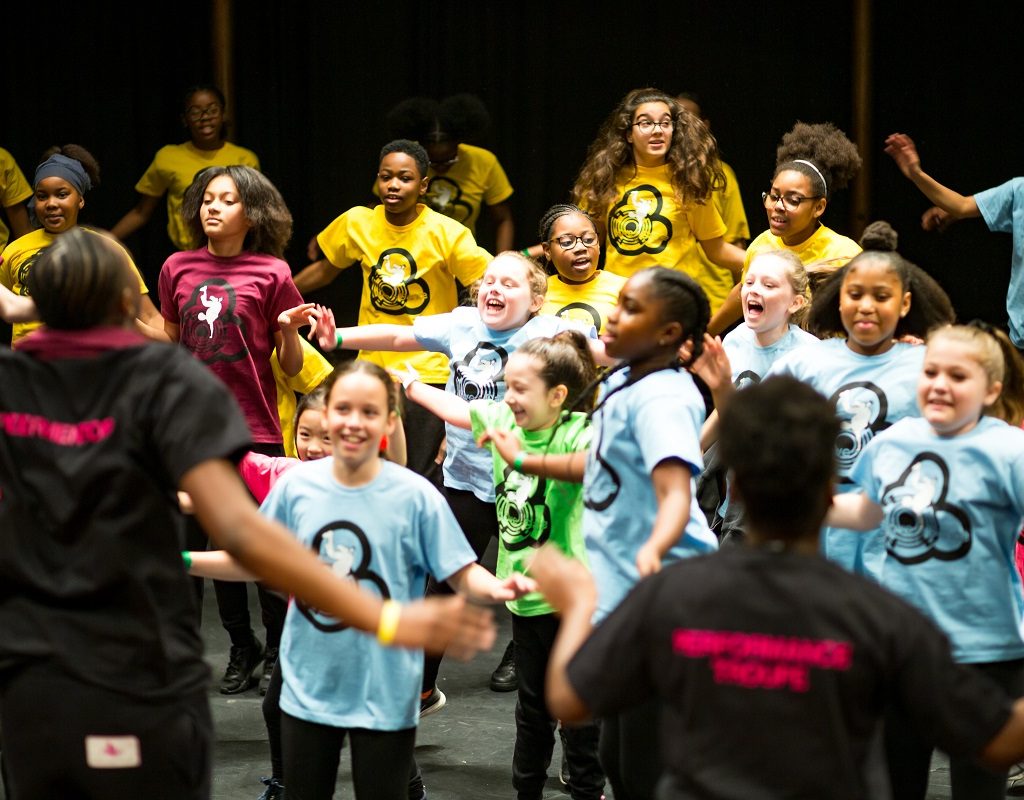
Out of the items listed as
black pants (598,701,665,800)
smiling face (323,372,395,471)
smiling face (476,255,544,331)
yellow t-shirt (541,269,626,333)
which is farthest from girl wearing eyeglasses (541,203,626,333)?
black pants (598,701,665,800)

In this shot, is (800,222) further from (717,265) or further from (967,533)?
(967,533)

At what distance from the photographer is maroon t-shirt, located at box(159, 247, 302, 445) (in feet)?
15.4

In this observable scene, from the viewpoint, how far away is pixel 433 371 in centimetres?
508

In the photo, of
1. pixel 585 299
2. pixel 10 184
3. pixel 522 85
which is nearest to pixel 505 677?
pixel 585 299

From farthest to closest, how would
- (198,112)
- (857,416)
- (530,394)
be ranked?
(198,112) < (530,394) < (857,416)

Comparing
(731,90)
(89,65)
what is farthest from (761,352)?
(89,65)

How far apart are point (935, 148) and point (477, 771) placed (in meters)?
4.90

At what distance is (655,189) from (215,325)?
1.74 metres

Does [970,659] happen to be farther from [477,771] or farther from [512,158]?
[512,158]

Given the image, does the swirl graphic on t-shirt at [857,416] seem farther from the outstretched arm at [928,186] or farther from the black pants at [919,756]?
the outstretched arm at [928,186]

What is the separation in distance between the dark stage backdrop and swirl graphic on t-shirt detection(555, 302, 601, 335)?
3.27m

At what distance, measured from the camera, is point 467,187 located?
640cm

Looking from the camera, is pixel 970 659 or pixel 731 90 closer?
pixel 970 659

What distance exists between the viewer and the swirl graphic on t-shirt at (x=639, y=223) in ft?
17.4
